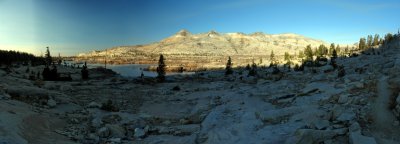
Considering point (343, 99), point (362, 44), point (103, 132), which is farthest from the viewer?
point (362, 44)

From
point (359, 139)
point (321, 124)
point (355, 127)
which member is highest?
point (355, 127)

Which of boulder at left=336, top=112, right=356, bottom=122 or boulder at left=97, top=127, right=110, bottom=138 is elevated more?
boulder at left=336, top=112, right=356, bottom=122

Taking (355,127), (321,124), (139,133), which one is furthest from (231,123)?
(355,127)

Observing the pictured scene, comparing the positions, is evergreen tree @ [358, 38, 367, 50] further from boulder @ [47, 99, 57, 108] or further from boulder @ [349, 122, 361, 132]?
boulder @ [349, 122, 361, 132]

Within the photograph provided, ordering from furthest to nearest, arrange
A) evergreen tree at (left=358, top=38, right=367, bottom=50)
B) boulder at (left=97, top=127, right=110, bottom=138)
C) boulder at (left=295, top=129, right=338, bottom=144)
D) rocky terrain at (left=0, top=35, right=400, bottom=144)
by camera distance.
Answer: evergreen tree at (left=358, top=38, right=367, bottom=50) < boulder at (left=97, top=127, right=110, bottom=138) < rocky terrain at (left=0, top=35, right=400, bottom=144) < boulder at (left=295, top=129, right=338, bottom=144)

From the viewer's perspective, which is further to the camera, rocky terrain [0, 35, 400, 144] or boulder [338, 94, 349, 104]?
boulder [338, 94, 349, 104]

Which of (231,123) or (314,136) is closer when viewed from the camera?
(314,136)

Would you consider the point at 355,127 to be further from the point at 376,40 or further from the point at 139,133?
the point at 376,40

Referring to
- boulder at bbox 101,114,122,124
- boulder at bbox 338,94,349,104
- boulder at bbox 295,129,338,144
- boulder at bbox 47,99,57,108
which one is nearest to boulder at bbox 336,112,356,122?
boulder at bbox 295,129,338,144

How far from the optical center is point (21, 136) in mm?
21078

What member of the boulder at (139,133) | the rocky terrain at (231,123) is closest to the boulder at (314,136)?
the rocky terrain at (231,123)

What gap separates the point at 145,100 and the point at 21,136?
31.0 meters

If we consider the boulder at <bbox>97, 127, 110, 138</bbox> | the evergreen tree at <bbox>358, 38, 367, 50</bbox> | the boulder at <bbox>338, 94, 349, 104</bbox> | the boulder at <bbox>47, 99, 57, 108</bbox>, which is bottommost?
the boulder at <bbox>97, 127, 110, 138</bbox>

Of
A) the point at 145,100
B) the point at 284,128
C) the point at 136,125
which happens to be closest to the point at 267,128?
the point at 284,128
